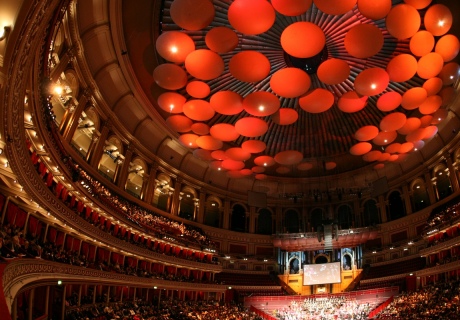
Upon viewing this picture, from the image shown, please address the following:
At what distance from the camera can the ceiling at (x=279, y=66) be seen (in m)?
14.4

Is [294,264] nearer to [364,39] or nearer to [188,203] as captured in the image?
[188,203]

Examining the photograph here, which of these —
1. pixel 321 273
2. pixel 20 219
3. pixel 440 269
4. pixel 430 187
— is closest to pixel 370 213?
pixel 430 187

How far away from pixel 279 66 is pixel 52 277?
1730 centimetres

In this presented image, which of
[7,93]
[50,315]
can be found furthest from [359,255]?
[7,93]

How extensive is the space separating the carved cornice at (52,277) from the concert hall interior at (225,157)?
11 cm

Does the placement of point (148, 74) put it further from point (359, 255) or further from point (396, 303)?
point (359, 255)

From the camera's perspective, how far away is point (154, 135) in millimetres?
29953

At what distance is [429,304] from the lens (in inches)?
813

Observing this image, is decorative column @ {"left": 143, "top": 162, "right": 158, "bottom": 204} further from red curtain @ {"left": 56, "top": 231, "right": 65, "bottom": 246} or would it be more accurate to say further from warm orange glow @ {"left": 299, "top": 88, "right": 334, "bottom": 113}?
warm orange glow @ {"left": 299, "top": 88, "right": 334, "bottom": 113}

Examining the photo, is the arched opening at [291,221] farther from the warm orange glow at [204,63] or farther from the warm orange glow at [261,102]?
the warm orange glow at [204,63]

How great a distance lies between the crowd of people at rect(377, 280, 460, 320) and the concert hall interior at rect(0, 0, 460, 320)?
21 centimetres

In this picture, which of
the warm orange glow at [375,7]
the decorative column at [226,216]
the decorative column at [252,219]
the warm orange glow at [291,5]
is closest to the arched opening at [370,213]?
the decorative column at [252,219]

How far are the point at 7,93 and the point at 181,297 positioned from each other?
25.3 m

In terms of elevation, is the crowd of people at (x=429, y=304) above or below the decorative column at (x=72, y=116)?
below
